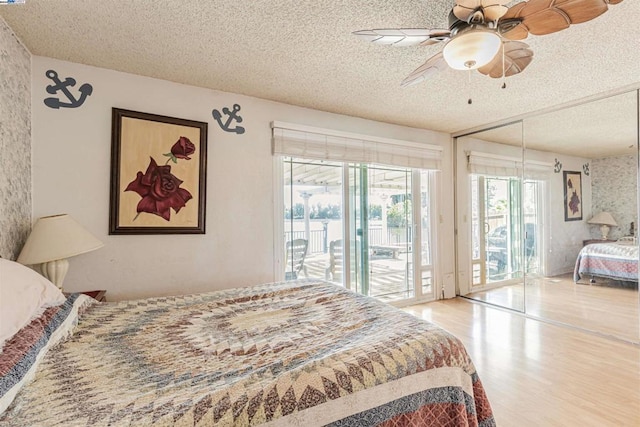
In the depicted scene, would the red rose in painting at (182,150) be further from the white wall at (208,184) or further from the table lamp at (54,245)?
the table lamp at (54,245)

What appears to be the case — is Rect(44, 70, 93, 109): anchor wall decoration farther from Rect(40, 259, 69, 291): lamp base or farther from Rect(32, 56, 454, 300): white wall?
Rect(40, 259, 69, 291): lamp base

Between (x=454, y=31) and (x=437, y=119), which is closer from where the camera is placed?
(x=454, y=31)

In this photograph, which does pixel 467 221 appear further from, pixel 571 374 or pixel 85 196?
pixel 85 196

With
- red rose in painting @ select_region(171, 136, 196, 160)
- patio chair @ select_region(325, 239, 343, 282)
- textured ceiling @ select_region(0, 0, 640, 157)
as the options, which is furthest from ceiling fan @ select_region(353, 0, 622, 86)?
patio chair @ select_region(325, 239, 343, 282)

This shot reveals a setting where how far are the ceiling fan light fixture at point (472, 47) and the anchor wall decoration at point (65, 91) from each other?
2533mm

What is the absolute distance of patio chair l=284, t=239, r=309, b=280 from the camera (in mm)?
3297

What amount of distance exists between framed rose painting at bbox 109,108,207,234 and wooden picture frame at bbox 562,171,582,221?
374 cm

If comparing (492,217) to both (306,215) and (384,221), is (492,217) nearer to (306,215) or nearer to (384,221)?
(384,221)

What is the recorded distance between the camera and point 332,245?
3623 mm

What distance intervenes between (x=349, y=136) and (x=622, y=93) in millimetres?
2564

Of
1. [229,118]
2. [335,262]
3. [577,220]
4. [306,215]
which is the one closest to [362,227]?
[335,262]

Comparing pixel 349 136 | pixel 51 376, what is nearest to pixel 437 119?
pixel 349 136

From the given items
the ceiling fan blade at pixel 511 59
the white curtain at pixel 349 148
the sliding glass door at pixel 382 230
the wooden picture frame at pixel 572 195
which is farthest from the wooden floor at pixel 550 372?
the ceiling fan blade at pixel 511 59

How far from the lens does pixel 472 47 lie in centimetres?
140
